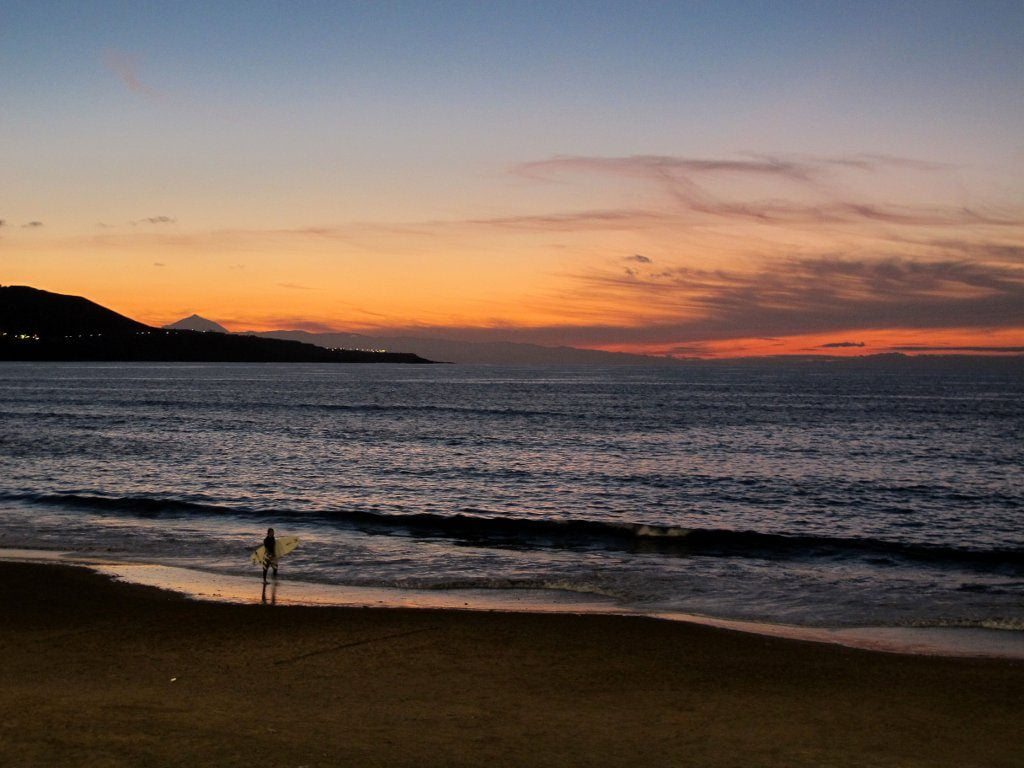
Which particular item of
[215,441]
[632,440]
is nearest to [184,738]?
[215,441]

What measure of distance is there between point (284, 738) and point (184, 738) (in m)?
1.17

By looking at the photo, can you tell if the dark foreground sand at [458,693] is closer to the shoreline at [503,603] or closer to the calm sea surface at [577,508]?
the shoreline at [503,603]

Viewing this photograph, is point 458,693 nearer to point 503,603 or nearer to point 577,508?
point 503,603

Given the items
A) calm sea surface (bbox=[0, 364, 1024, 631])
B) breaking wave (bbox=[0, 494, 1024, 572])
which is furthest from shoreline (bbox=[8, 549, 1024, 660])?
breaking wave (bbox=[0, 494, 1024, 572])

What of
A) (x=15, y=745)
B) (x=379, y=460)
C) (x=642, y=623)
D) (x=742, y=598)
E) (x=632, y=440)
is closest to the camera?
(x=15, y=745)

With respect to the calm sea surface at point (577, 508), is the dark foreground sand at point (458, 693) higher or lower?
higher

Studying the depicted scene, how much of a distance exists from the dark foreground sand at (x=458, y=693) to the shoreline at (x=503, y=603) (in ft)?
3.34

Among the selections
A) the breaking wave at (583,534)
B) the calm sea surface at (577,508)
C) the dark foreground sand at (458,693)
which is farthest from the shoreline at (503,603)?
the breaking wave at (583,534)

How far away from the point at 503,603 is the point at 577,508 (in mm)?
16801

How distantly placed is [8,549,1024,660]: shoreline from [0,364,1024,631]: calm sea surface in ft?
2.37

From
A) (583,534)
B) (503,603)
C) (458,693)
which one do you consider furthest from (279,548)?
(583,534)

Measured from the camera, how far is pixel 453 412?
346 ft

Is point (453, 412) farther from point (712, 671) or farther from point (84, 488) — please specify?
point (712, 671)

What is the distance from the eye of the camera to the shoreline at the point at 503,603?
17078 millimetres
